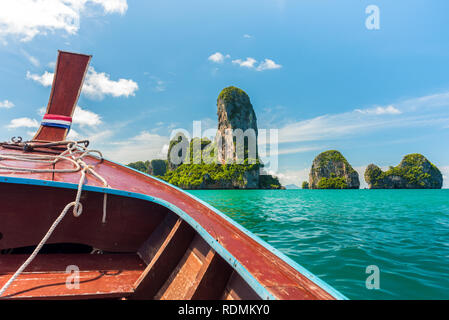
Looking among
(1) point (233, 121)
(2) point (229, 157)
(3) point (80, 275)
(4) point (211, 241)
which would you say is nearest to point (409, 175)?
(2) point (229, 157)

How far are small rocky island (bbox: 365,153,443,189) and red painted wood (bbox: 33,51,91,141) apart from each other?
9153 centimetres

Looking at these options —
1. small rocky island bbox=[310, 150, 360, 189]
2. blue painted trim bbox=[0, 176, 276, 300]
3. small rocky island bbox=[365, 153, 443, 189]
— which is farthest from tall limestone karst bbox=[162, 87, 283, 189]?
blue painted trim bbox=[0, 176, 276, 300]

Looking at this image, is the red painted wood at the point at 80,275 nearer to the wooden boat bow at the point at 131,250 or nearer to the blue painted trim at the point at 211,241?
the wooden boat bow at the point at 131,250

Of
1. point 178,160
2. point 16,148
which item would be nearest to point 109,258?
point 16,148

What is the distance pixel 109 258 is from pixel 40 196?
0.87 meters

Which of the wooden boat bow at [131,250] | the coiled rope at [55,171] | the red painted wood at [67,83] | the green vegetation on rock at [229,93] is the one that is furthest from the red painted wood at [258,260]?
the green vegetation on rock at [229,93]

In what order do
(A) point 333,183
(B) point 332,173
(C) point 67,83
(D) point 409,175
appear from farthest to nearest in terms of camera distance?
(B) point 332,173 < (A) point 333,183 < (D) point 409,175 < (C) point 67,83

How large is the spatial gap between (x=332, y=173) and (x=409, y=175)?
2491 centimetres

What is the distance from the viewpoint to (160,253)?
1816 millimetres

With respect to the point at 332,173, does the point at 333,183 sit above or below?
below

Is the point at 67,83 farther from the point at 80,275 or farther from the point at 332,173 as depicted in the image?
the point at 332,173

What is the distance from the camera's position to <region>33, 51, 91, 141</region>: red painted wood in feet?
15.9

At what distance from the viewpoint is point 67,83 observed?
16.7ft
